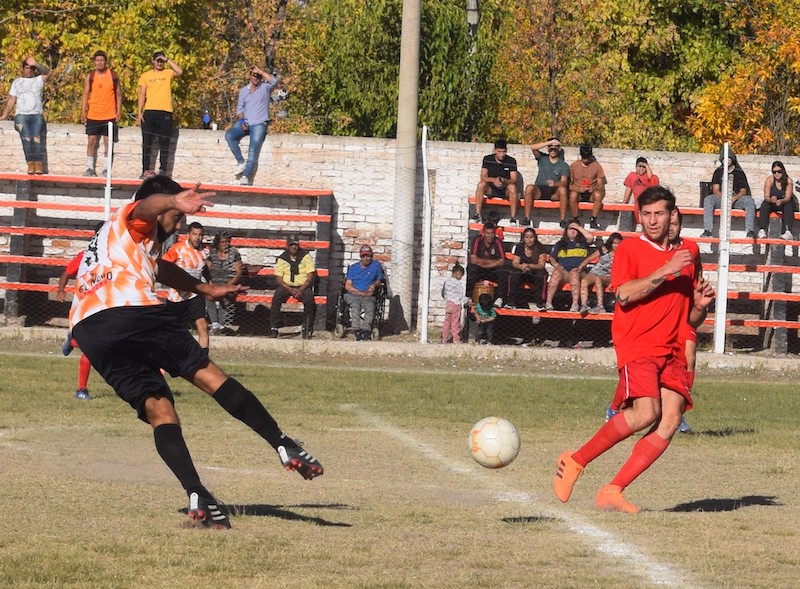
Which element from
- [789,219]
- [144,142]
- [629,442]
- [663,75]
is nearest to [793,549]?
[629,442]

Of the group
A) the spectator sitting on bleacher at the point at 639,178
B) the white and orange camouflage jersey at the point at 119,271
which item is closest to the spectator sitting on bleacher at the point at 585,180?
the spectator sitting on bleacher at the point at 639,178

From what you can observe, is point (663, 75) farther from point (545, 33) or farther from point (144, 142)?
point (144, 142)

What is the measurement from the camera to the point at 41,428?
1220 centimetres

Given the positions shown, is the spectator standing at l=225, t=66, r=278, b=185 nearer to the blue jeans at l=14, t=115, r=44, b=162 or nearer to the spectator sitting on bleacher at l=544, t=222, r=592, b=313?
the blue jeans at l=14, t=115, r=44, b=162

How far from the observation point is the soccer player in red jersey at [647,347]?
26.4 feet

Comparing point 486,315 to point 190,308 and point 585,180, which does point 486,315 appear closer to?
point 585,180

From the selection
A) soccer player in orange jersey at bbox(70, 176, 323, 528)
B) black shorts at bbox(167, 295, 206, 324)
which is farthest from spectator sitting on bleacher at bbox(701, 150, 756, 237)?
soccer player in orange jersey at bbox(70, 176, 323, 528)

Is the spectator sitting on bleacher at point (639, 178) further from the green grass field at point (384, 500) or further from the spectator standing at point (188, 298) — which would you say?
the spectator standing at point (188, 298)

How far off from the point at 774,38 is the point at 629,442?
21.7 metres

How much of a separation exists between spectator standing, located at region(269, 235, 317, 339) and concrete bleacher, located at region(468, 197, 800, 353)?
2869mm

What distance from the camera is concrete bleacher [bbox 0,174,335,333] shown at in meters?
23.6

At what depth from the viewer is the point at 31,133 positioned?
2414 centimetres

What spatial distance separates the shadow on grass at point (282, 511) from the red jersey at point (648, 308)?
1.88 m

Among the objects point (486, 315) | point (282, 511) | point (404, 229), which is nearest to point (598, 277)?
point (486, 315)
